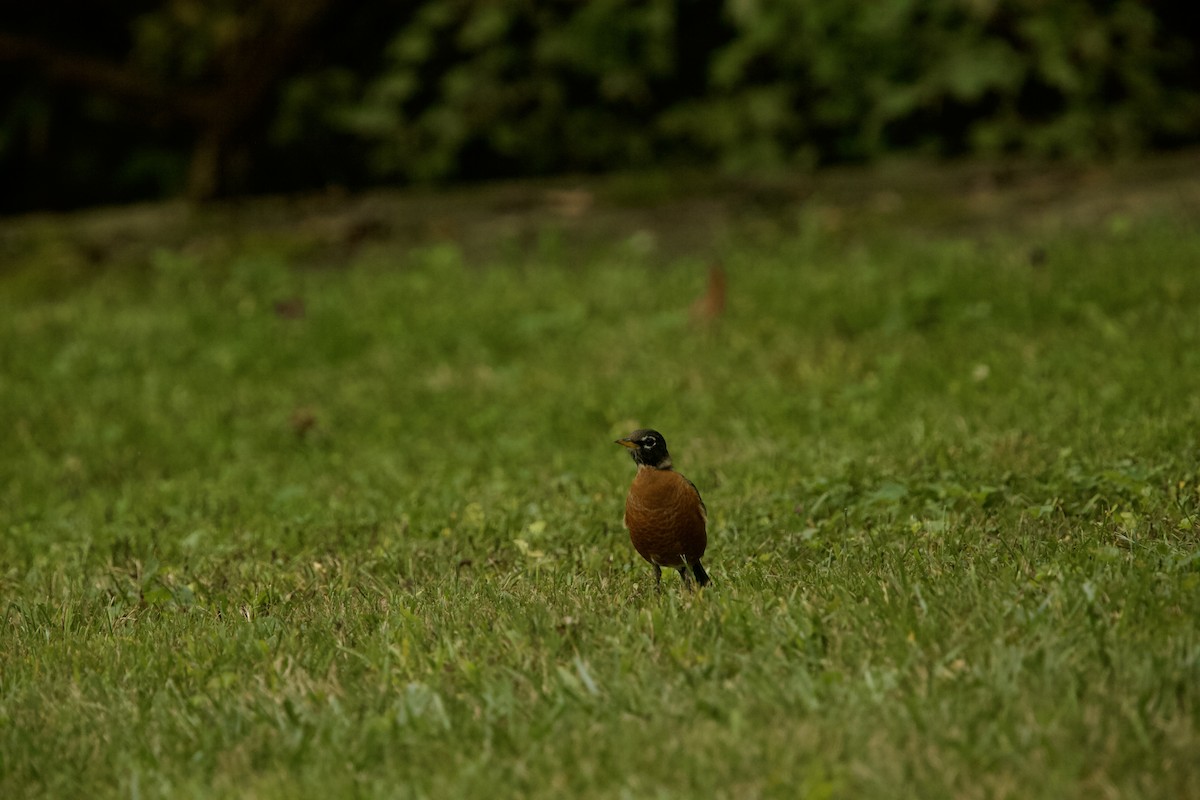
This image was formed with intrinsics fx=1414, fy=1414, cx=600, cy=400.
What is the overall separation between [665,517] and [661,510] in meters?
0.02

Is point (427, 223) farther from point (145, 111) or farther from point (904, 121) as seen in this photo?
point (904, 121)

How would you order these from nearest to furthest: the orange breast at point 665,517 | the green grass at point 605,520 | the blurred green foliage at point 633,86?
the green grass at point 605,520
the orange breast at point 665,517
the blurred green foliage at point 633,86

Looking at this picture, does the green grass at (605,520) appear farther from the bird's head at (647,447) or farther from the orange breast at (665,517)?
the bird's head at (647,447)

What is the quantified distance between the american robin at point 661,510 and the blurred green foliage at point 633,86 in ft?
24.4

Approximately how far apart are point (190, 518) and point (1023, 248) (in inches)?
208

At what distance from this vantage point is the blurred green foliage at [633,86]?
35.3 ft

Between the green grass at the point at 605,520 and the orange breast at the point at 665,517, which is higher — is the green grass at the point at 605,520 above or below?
below

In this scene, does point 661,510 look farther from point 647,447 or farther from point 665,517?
point 647,447

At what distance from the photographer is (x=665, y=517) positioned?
13.0 feet

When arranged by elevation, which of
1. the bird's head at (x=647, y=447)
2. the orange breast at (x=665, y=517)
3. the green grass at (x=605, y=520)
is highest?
the bird's head at (x=647, y=447)

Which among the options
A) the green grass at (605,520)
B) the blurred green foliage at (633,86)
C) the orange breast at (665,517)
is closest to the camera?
the green grass at (605,520)

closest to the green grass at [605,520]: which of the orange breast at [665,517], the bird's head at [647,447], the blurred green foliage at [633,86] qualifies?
the orange breast at [665,517]

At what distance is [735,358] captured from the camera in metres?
7.43

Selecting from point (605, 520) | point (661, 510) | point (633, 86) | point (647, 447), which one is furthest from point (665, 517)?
point (633, 86)
